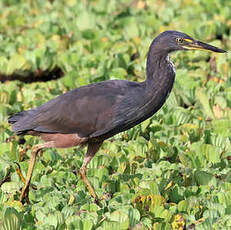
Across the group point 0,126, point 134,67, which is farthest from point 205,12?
point 0,126

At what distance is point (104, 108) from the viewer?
538cm

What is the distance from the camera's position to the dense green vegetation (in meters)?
5.03

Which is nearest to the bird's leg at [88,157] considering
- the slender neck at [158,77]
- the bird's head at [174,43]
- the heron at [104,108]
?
the heron at [104,108]

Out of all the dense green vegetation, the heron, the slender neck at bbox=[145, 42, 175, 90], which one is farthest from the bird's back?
the dense green vegetation

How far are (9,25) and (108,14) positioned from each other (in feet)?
4.89

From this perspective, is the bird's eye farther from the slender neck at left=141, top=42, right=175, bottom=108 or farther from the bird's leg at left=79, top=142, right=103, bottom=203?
the bird's leg at left=79, top=142, right=103, bottom=203

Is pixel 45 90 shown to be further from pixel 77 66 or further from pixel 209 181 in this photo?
pixel 209 181

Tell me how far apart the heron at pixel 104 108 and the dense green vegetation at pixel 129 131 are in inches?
14.2

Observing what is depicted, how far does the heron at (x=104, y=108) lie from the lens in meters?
5.32

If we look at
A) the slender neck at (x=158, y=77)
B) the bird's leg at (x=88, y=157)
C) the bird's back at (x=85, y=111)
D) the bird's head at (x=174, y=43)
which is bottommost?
the bird's leg at (x=88, y=157)

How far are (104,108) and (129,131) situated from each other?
1.38 meters

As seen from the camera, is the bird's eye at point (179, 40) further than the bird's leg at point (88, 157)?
No

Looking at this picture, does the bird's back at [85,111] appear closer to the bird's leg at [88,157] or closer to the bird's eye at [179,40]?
the bird's leg at [88,157]

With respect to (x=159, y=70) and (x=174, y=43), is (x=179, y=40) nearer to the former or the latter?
(x=174, y=43)
